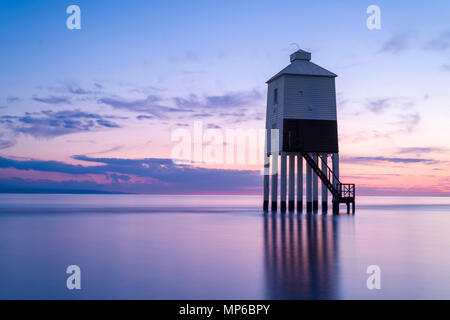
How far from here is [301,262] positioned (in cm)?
1755

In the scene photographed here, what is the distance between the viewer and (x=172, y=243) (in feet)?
81.9

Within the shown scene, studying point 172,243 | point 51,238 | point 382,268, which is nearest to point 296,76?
point 172,243

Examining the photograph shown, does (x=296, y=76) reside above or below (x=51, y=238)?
above

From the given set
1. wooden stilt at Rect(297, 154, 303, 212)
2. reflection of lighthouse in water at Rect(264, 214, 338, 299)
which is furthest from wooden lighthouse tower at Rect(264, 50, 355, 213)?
reflection of lighthouse in water at Rect(264, 214, 338, 299)

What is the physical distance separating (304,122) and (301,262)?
23298mm

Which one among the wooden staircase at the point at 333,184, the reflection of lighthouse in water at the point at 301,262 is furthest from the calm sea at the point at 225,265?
the wooden staircase at the point at 333,184

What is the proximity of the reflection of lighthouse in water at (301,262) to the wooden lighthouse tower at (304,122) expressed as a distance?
33.8 ft

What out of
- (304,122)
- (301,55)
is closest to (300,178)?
(304,122)

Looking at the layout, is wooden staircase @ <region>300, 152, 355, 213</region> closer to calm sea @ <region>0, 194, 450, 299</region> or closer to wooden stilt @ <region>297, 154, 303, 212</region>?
wooden stilt @ <region>297, 154, 303, 212</region>

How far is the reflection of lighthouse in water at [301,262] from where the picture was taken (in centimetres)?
1288

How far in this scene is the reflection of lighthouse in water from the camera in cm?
1288

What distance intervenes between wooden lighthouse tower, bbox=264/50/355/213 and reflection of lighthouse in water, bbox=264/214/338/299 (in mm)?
10299
